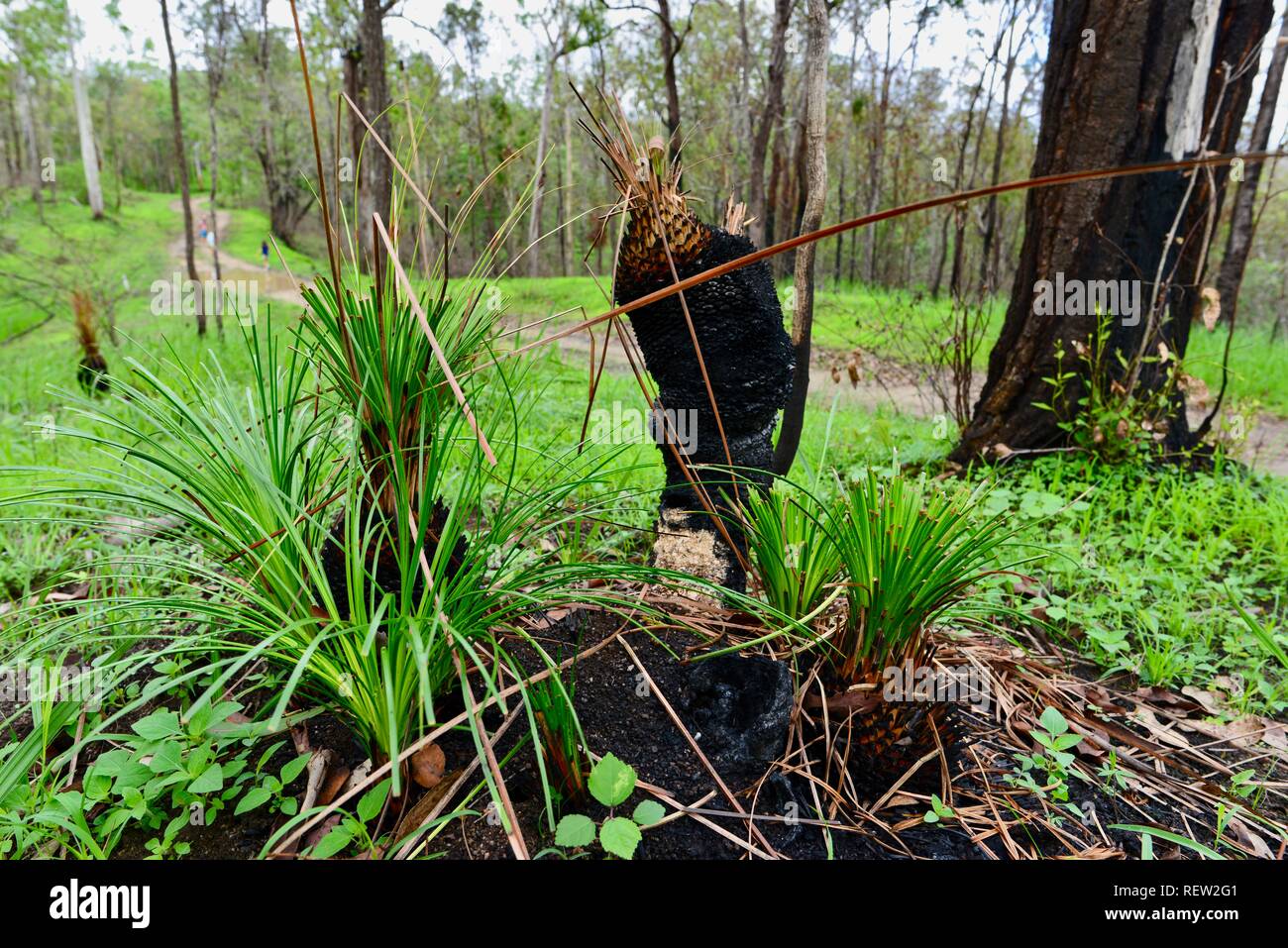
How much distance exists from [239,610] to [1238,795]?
200 cm

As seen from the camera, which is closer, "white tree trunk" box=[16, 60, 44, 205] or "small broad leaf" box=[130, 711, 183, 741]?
"small broad leaf" box=[130, 711, 183, 741]

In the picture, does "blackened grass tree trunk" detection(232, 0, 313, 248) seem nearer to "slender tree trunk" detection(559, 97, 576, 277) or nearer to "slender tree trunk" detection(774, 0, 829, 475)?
"slender tree trunk" detection(559, 97, 576, 277)

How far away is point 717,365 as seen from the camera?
1.58 m

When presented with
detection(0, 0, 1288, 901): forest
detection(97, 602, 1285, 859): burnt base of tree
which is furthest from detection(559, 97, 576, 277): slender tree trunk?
detection(97, 602, 1285, 859): burnt base of tree

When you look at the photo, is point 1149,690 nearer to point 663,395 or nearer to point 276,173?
point 663,395

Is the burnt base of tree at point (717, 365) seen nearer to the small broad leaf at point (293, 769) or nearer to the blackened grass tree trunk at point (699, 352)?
the blackened grass tree trunk at point (699, 352)

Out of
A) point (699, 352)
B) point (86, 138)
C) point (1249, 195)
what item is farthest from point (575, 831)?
point (86, 138)

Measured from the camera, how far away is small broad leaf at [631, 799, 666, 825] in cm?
112

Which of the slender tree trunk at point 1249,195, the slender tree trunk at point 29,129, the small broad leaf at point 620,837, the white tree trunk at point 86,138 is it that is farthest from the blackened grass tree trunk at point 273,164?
the small broad leaf at point 620,837

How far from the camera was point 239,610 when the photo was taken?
119 centimetres

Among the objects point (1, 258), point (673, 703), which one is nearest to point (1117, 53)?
point (673, 703)

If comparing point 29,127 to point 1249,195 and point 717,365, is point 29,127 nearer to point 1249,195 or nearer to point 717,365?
point 717,365

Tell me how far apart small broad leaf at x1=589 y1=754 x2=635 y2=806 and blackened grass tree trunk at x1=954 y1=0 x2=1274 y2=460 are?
2925 mm
